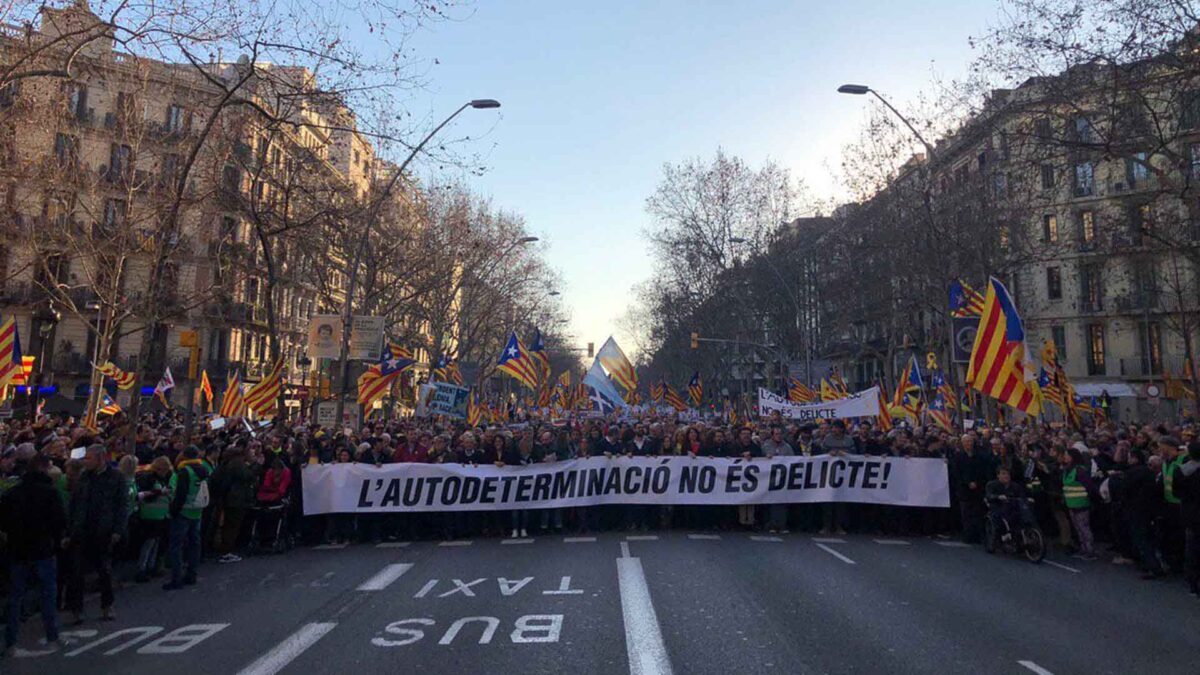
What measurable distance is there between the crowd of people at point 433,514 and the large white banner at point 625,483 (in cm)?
29

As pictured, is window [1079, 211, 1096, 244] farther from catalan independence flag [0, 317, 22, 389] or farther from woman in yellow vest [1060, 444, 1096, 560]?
catalan independence flag [0, 317, 22, 389]

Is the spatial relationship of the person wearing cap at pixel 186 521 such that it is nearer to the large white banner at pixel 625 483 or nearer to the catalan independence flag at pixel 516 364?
the large white banner at pixel 625 483

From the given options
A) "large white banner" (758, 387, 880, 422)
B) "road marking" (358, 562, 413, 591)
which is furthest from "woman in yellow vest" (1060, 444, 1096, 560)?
"large white banner" (758, 387, 880, 422)

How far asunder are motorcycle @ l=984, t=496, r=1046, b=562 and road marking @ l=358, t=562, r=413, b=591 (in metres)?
8.46

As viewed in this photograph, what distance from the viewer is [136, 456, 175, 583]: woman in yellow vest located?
9961mm

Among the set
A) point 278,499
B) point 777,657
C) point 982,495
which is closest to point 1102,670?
point 777,657

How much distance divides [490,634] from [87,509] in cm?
464

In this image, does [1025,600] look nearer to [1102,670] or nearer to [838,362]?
[1102,670]

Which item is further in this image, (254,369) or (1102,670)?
(254,369)

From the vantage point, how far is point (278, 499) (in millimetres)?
12250

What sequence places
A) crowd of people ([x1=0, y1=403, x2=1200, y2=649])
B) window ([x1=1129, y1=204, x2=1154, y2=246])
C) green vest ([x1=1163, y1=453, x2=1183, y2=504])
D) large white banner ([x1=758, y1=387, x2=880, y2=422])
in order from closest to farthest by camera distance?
crowd of people ([x1=0, y1=403, x2=1200, y2=649]) → green vest ([x1=1163, y1=453, x2=1183, y2=504]) → window ([x1=1129, y1=204, x2=1154, y2=246]) → large white banner ([x1=758, y1=387, x2=880, y2=422])

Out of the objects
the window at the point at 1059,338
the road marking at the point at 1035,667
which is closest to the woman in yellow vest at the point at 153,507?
the road marking at the point at 1035,667

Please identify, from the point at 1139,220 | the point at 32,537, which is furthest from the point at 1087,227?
the point at 32,537

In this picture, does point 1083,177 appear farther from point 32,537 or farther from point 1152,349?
point 1152,349
